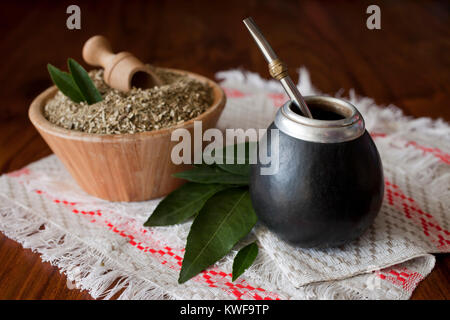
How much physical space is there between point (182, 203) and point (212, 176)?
0.06m

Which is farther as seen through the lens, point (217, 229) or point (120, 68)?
point (120, 68)

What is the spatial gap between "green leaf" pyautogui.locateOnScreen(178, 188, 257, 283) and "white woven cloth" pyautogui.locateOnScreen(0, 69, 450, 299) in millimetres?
17

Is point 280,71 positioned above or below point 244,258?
above

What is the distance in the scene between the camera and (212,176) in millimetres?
739

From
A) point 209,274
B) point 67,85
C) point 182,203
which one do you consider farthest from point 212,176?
point 67,85

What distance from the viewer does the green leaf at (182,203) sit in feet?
2.34

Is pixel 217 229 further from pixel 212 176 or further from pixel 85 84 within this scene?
pixel 85 84

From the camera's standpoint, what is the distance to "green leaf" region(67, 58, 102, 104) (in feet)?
2.58

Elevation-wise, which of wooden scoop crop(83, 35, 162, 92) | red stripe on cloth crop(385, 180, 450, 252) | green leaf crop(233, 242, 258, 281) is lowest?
red stripe on cloth crop(385, 180, 450, 252)

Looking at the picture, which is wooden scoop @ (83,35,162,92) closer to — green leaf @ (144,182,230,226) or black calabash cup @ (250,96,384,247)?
green leaf @ (144,182,230,226)

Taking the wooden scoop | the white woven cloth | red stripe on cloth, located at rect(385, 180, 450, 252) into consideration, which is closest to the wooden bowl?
the white woven cloth

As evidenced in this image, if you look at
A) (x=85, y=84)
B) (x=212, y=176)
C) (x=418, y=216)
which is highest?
(x=85, y=84)

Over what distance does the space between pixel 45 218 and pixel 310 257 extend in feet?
1.35

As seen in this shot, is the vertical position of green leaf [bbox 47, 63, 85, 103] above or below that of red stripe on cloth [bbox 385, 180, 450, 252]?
above
